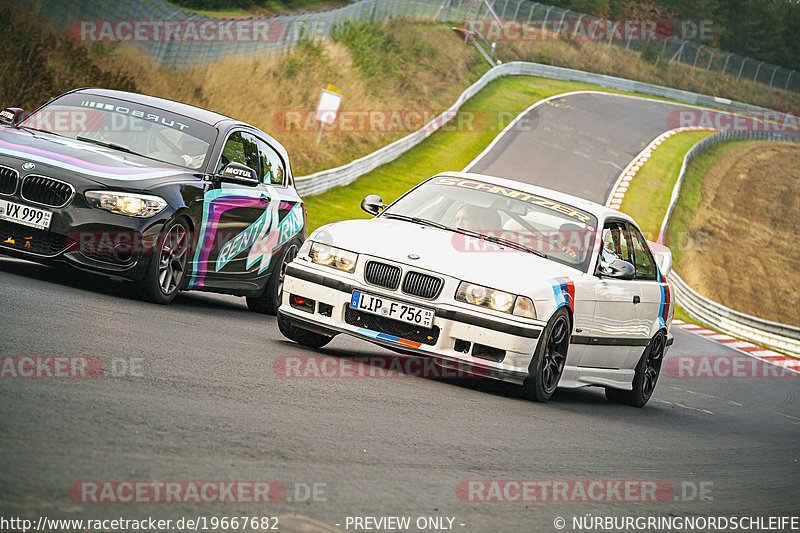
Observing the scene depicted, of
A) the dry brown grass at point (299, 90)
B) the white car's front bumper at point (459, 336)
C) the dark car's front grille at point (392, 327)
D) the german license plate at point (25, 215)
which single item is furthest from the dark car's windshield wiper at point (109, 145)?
the dry brown grass at point (299, 90)

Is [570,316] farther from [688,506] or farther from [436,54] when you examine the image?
[436,54]

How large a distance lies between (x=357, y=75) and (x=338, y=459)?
35.0 m

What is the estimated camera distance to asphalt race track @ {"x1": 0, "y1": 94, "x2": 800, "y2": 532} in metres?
4.21

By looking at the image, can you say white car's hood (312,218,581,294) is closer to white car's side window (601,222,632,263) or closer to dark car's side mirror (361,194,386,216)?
dark car's side mirror (361,194,386,216)

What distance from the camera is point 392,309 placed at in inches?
308

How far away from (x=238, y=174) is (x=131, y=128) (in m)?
1.12

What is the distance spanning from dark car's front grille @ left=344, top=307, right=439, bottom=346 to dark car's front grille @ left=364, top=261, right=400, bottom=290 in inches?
9.6

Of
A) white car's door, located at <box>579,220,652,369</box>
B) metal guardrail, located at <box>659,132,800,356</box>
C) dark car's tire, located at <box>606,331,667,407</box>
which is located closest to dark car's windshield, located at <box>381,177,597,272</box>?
white car's door, located at <box>579,220,652,369</box>

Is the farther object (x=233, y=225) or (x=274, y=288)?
(x=274, y=288)

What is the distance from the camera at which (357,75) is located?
128 feet

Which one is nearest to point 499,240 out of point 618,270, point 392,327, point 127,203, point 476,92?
point 618,270

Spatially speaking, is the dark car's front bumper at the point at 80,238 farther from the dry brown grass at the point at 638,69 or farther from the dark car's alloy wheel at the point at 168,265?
the dry brown grass at the point at 638,69

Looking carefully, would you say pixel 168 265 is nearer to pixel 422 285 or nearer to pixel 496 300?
pixel 422 285

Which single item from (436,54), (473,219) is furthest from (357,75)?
(473,219)
